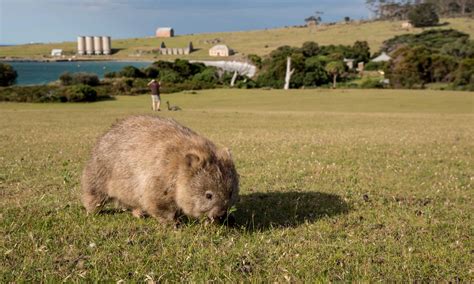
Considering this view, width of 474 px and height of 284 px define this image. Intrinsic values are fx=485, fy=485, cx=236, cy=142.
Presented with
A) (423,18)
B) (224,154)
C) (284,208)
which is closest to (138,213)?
(224,154)

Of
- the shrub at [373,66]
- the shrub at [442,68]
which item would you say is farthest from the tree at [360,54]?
the shrub at [442,68]

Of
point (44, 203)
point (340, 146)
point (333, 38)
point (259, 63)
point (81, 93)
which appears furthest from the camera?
point (333, 38)

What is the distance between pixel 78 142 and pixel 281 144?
325 inches

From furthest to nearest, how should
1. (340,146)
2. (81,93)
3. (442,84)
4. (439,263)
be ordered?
(442,84) < (81,93) < (340,146) < (439,263)

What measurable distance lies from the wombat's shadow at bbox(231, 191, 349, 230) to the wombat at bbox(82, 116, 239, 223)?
28.3 inches

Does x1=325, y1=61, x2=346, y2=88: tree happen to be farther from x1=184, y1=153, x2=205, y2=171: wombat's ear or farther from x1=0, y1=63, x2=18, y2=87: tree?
x1=184, y1=153, x2=205, y2=171: wombat's ear

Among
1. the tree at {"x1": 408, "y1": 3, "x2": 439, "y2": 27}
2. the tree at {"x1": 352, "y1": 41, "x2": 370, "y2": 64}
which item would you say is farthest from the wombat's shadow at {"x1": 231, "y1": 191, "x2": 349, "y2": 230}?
the tree at {"x1": 408, "y1": 3, "x2": 439, "y2": 27}

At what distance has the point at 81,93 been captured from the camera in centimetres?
5734

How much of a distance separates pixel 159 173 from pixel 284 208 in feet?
8.46

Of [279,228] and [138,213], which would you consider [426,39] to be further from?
[138,213]

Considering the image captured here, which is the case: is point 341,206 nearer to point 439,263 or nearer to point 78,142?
point 439,263

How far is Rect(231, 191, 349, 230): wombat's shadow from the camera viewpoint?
7.64m

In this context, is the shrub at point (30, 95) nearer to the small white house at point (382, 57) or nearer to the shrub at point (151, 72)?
the shrub at point (151, 72)

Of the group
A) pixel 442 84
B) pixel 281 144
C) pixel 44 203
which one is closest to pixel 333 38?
pixel 442 84
